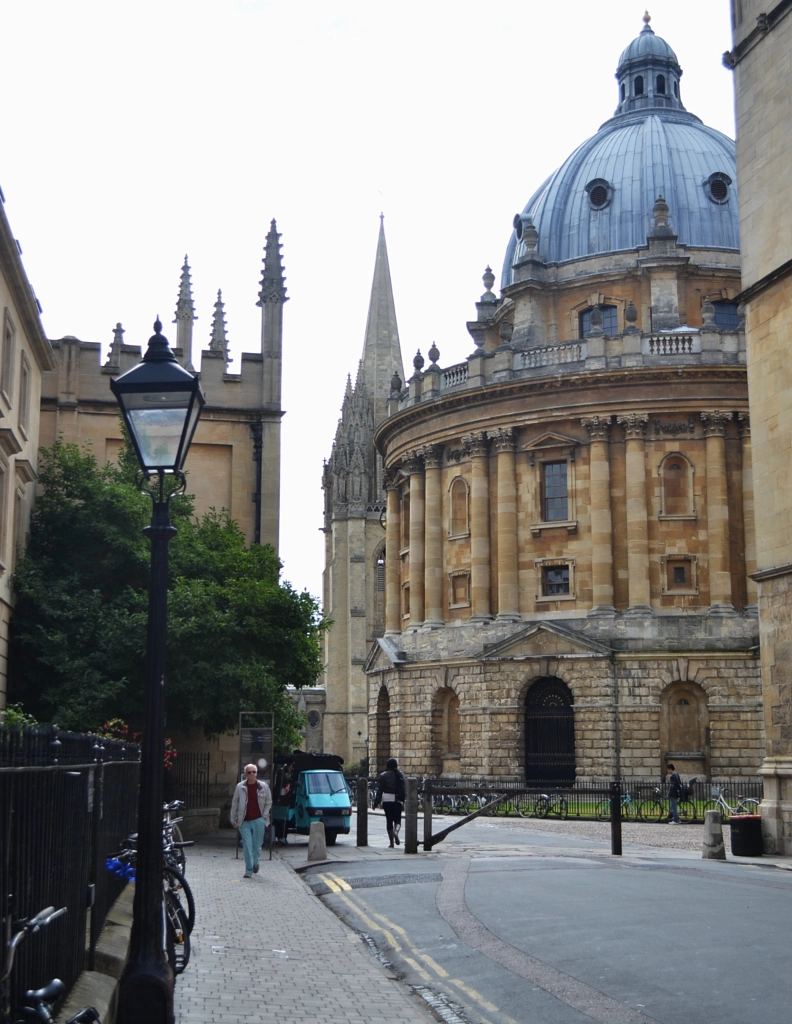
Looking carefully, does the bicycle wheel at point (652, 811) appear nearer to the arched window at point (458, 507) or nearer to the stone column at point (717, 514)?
the stone column at point (717, 514)

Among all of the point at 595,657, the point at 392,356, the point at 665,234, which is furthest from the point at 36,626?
the point at 392,356

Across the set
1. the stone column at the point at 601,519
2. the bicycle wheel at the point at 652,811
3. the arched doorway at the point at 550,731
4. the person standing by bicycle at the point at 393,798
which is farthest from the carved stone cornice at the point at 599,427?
the person standing by bicycle at the point at 393,798

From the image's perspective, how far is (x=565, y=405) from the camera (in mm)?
47531

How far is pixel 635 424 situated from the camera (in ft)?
154

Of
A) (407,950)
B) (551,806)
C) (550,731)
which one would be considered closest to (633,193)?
(550,731)

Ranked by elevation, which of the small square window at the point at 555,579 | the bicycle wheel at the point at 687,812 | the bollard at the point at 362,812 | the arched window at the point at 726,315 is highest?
the arched window at the point at 726,315

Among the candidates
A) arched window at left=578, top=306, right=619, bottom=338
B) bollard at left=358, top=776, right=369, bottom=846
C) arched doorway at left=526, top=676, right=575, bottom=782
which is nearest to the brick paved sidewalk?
bollard at left=358, top=776, right=369, bottom=846

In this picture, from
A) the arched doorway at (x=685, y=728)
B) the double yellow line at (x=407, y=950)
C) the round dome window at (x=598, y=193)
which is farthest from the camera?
the round dome window at (x=598, y=193)

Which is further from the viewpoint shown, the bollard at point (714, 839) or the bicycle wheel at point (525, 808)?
the bicycle wheel at point (525, 808)

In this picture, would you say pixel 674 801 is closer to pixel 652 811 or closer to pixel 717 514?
pixel 652 811

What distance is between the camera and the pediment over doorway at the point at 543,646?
4581 centimetres

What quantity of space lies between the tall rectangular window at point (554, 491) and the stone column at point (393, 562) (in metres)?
8.90

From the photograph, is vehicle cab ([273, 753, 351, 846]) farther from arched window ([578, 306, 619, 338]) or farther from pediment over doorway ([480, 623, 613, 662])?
arched window ([578, 306, 619, 338])

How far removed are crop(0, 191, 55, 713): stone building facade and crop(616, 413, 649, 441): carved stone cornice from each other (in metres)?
25.7
